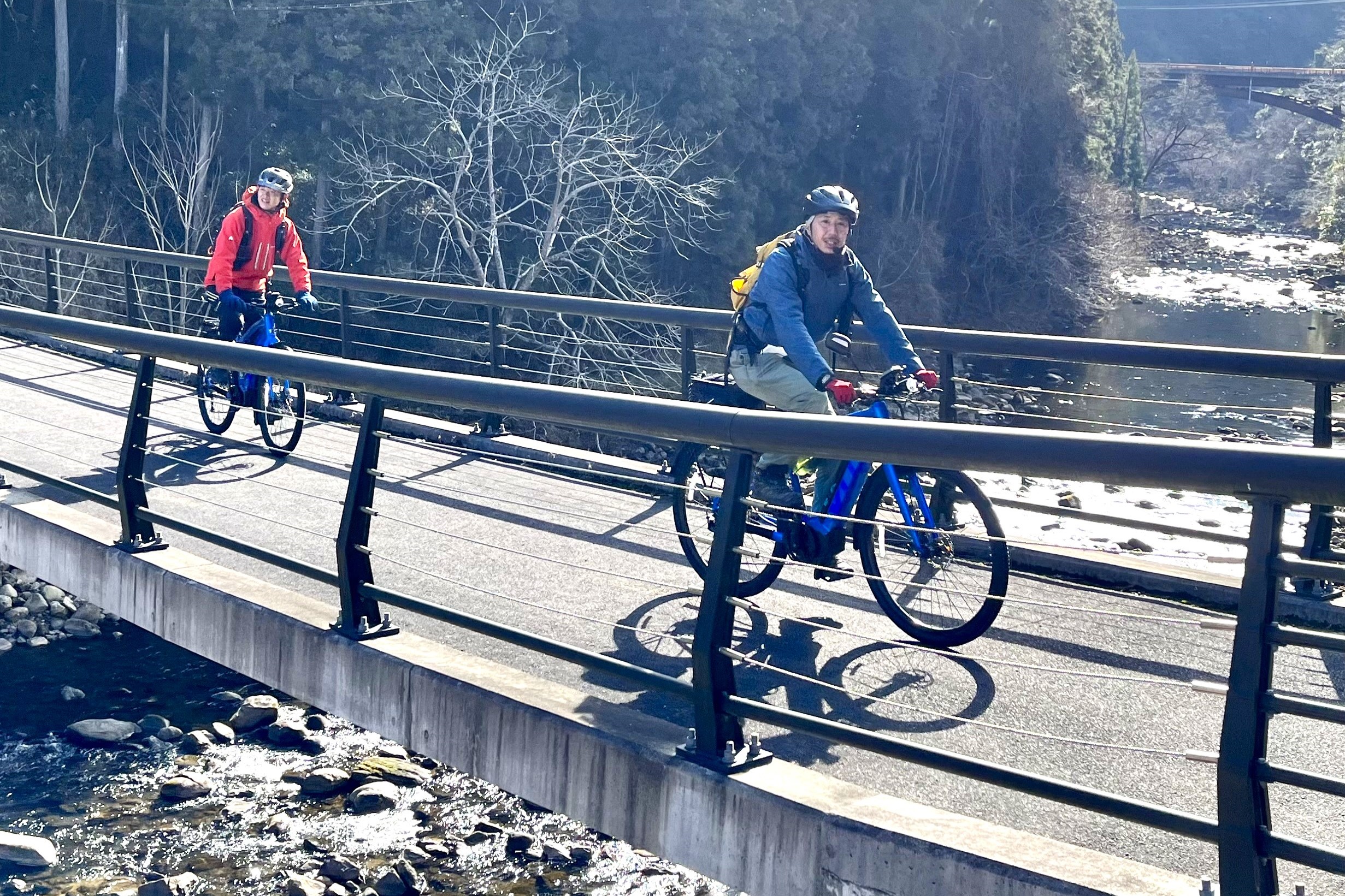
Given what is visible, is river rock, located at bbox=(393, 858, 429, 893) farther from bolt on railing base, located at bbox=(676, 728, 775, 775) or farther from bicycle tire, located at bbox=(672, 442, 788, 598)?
bolt on railing base, located at bbox=(676, 728, 775, 775)

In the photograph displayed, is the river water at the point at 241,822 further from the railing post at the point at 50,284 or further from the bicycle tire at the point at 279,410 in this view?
the railing post at the point at 50,284

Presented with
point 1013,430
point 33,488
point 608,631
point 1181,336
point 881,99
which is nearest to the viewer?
point 1013,430

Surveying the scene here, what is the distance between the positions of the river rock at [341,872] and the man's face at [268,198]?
4.34 meters

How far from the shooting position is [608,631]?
20.3 feet

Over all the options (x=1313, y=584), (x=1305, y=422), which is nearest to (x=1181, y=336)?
(x=1305, y=422)

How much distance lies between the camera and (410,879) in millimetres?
8133

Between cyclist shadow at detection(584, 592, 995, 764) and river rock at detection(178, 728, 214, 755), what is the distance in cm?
483

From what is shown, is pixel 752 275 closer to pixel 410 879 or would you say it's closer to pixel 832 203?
pixel 832 203

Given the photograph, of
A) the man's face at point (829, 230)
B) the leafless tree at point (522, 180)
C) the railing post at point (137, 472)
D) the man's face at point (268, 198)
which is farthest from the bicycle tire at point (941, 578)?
the leafless tree at point (522, 180)

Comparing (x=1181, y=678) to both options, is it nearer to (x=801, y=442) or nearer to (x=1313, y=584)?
(x=1313, y=584)

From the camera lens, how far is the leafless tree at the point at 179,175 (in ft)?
113

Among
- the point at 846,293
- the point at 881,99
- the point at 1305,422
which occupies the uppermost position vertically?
the point at 881,99

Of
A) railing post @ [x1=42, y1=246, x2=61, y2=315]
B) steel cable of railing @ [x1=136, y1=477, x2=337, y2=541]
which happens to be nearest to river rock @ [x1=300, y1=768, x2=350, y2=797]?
steel cable of railing @ [x1=136, y1=477, x2=337, y2=541]

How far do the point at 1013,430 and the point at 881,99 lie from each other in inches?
1767
